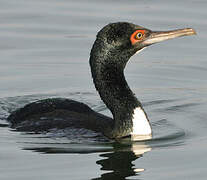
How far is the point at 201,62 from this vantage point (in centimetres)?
1522

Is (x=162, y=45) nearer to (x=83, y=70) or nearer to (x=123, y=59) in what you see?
(x=83, y=70)

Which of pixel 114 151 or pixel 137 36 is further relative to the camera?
pixel 137 36

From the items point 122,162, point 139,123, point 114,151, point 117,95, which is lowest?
point 122,162

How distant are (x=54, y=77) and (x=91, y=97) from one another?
3.68 ft

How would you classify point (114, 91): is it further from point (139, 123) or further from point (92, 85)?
point (92, 85)

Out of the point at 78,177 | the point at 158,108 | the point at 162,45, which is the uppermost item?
the point at 162,45

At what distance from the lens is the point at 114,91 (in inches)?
455

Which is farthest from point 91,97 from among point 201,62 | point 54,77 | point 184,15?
point 184,15

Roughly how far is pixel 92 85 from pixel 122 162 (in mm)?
4071

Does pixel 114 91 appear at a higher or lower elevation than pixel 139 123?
higher

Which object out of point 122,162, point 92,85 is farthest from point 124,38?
point 92,85

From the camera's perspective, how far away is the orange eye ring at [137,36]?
11483 millimetres

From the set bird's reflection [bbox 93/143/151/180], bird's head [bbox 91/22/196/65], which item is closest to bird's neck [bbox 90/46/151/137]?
bird's head [bbox 91/22/196/65]

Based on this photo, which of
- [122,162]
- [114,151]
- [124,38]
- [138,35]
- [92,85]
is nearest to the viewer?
[122,162]
